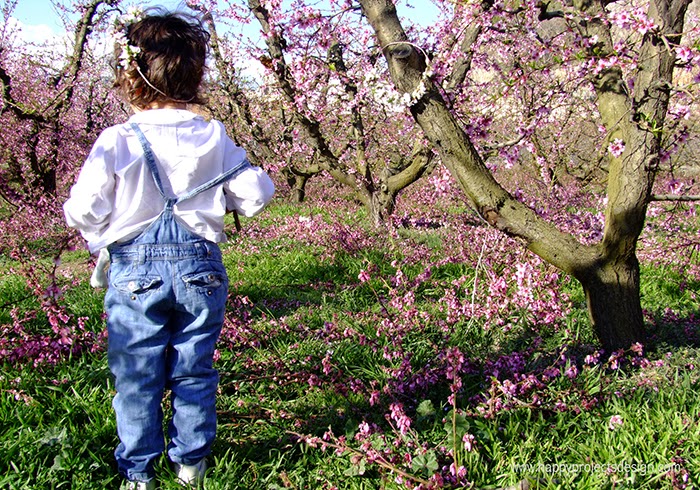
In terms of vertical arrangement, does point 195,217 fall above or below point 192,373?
above

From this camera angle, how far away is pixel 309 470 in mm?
2393

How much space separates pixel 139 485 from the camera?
2.14 meters

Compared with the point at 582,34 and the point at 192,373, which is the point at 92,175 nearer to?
the point at 192,373

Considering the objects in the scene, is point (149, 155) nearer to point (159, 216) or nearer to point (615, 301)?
point (159, 216)

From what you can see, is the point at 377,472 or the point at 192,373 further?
the point at 377,472

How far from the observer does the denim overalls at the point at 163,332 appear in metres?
1.95

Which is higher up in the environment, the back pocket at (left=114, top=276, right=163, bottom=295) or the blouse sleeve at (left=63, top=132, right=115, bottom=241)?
the blouse sleeve at (left=63, top=132, right=115, bottom=241)

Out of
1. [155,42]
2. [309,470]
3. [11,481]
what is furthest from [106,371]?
[155,42]

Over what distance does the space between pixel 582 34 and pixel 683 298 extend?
2.61 m

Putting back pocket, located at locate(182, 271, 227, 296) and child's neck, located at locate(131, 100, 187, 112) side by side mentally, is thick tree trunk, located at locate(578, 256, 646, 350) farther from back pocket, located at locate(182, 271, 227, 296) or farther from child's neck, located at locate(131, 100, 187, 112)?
child's neck, located at locate(131, 100, 187, 112)

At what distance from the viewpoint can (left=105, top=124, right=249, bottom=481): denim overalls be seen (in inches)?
76.6

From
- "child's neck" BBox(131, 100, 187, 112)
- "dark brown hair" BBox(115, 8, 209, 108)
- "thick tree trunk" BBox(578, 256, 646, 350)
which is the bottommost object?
"thick tree trunk" BBox(578, 256, 646, 350)

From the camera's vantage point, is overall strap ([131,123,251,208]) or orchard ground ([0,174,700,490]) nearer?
overall strap ([131,123,251,208])

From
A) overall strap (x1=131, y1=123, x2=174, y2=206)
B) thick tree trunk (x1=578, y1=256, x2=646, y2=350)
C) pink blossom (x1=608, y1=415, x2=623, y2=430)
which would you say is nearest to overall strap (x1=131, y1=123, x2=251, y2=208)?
overall strap (x1=131, y1=123, x2=174, y2=206)
